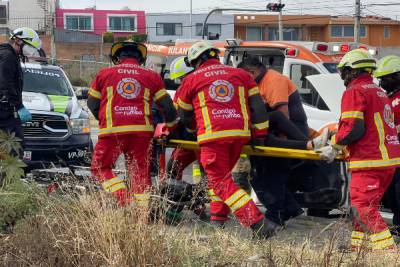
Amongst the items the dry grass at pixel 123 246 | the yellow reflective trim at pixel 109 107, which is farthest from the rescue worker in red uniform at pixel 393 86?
the yellow reflective trim at pixel 109 107

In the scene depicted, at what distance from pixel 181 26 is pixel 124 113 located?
70339mm

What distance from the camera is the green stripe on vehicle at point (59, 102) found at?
A: 35.7 feet

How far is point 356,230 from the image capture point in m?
6.04

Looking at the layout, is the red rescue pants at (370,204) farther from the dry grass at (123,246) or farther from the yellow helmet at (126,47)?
the yellow helmet at (126,47)

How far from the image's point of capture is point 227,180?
6.65 meters

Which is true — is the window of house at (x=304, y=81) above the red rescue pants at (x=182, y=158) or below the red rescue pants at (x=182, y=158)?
above

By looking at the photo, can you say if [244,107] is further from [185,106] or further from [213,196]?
[213,196]

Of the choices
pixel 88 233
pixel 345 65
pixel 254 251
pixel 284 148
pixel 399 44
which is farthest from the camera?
pixel 399 44

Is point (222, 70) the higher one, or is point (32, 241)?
point (222, 70)

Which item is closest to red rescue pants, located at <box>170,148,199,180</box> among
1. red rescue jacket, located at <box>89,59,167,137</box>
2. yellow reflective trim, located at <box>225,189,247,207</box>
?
red rescue jacket, located at <box>89,59,167,137</box>

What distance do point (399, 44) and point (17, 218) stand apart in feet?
237

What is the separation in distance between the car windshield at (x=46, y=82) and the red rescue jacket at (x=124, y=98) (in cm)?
422

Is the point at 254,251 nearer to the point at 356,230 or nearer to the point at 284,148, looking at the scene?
the point at 356,230

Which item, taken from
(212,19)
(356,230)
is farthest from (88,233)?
(212,19)
